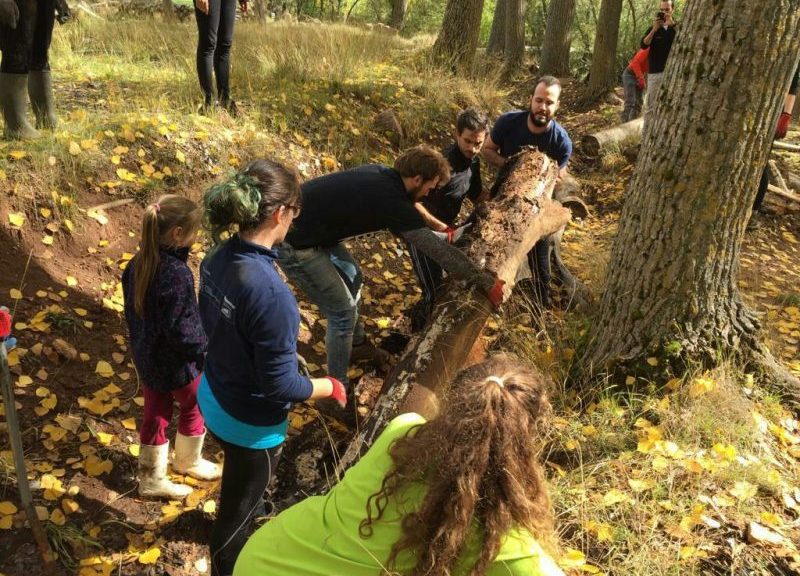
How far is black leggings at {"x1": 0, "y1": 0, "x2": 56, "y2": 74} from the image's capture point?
4.13 metres

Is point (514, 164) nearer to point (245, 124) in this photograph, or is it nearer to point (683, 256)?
point (683, 256)

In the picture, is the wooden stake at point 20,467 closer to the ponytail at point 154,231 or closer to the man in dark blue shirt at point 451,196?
the ponytail at point 154,231

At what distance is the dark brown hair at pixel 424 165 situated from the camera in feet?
10.2

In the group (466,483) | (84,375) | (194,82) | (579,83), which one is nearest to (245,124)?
(194,82)

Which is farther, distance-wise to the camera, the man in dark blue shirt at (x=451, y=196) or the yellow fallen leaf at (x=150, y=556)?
the man in dark blue shirt at (x=451, y=196)

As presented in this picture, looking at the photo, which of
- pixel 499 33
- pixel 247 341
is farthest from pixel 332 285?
pixel 499 33

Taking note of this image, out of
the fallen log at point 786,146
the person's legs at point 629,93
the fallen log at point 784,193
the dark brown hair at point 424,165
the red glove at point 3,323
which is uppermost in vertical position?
the person's legs at point 629,93

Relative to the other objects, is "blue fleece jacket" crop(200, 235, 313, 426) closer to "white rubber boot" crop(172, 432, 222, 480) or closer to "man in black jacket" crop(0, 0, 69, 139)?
"white rubber boot" crop(172, 432, 222, 480)

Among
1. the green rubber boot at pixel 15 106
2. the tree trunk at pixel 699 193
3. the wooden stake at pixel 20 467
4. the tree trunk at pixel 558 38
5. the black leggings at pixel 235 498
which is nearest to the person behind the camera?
the wooden stake at pixel 20 467

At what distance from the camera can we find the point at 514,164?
14.6 feet

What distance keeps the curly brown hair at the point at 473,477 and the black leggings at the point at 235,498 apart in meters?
0.92

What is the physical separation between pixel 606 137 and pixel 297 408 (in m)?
5.90

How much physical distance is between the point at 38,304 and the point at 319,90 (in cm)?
418

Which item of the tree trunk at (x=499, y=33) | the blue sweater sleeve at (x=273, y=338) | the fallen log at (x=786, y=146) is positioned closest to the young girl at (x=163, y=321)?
the blue sweater sleeve at (x=273, y=338)
